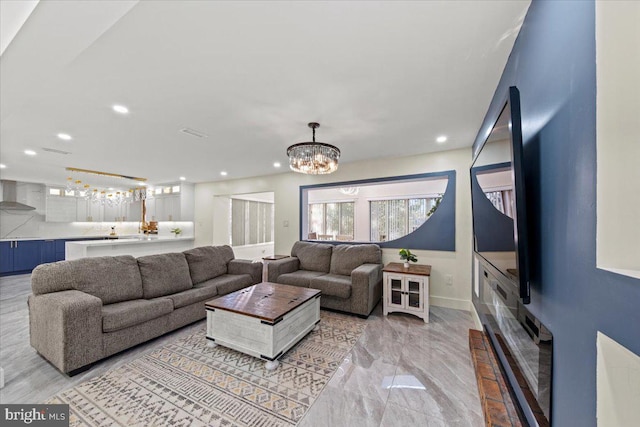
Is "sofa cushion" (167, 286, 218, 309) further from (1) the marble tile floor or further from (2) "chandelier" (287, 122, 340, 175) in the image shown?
(2) "chandelier" (287, 122, 340, 175)

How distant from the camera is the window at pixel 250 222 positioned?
22.6 ft

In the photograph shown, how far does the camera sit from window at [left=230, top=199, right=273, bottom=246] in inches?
272

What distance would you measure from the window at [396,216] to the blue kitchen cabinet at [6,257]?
925 cm

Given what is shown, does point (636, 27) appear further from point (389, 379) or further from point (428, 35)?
point (389, 379)

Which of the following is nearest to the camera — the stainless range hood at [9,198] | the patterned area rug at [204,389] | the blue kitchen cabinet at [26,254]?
the patterned area rug at [204,389]

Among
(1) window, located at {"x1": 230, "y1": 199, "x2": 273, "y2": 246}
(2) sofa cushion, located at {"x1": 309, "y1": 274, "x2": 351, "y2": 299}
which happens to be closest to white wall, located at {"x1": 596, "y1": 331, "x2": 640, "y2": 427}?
(2) sofa cushion, located at {"x1": 309, "y1": 274, "x2": 351, "y2": 299}

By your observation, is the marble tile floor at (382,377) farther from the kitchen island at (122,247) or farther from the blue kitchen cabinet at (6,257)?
the blue kitchen cabinet at (6,257)

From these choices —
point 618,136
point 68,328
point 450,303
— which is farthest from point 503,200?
point 68,328

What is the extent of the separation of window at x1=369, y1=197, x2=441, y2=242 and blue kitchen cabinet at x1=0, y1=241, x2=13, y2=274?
9252 millimetres

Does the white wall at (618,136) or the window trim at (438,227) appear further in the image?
the window trim at (438,227)

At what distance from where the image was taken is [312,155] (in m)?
2.55

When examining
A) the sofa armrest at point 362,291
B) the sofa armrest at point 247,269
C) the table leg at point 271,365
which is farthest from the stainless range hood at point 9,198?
the sofa armrest at point 362,291

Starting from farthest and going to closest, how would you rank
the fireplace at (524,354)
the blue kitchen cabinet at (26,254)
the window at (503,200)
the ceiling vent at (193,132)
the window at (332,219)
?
the window at (332,219) < the blue kitchen cabinet at (26,254) < the ceiling vent at (193,132) < the window at (503,200) < the fireplace at (524,354)

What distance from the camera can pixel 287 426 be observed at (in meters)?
1.53
